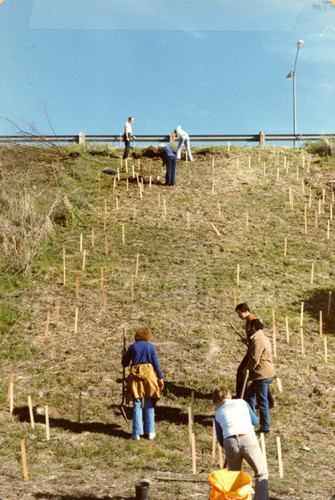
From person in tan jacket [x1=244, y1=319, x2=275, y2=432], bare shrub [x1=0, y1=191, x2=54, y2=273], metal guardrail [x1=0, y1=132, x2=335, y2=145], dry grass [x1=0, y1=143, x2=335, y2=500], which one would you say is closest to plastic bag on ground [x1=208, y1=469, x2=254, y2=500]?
dry grass [x1=0, y1=143, x2=335, y2=500]

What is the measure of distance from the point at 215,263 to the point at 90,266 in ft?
10.7

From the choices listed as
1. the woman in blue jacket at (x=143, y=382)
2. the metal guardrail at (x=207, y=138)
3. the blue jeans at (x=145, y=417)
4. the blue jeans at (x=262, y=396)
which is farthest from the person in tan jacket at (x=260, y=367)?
the metal guardrail at (x=207, y=138)

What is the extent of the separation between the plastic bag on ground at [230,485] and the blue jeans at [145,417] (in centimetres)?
277

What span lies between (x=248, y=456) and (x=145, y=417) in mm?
2556

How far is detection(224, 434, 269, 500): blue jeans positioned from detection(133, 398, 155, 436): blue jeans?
7.52 feet

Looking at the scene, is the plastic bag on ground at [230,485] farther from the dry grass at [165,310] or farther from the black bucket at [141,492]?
the dry grass at [165,310]

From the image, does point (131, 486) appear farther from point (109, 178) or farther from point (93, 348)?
point (109, 178)

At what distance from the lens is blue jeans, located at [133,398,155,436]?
22.3 ft

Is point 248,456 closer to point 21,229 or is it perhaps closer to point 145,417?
point 145,417

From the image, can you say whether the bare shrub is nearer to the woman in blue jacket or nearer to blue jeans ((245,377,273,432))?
the woman in blue jacket

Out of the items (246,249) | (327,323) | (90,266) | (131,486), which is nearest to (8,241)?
(90,266)

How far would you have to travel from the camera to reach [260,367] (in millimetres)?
7000

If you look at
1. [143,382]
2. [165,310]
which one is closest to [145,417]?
[143,382]

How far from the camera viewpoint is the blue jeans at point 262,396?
7043 mm
